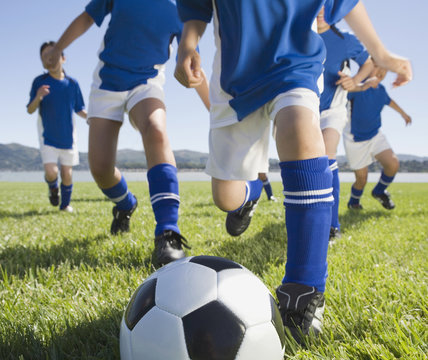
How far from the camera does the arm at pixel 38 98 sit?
586cm

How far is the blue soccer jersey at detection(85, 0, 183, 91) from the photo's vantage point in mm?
2904

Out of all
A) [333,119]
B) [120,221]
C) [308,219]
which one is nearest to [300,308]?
[308,219]

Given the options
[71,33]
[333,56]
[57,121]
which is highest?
[71,33]

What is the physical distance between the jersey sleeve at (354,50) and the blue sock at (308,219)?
2.87 meters

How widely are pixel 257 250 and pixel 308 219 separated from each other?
1174mm

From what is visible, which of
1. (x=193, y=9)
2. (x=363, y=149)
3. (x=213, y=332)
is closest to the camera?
(x=213, y=332)

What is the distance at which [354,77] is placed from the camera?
12.1 ft

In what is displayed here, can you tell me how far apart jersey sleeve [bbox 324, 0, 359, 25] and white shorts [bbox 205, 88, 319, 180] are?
1.99 ft

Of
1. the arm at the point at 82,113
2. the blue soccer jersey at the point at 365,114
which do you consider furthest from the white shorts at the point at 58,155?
the blue soccer jersey at the point at 365,114

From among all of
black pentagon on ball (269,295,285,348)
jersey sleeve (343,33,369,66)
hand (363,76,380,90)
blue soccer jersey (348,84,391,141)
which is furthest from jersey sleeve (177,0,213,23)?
blue soccer jersey (348,84,391,141)

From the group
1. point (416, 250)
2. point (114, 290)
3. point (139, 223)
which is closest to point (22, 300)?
point (114, 290)

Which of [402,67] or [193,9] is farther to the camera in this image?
[193,9]

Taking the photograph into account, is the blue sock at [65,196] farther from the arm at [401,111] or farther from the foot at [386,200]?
the arm at [401,111]

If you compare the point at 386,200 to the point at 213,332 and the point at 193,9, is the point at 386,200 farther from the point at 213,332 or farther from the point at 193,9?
the point at 213,332
